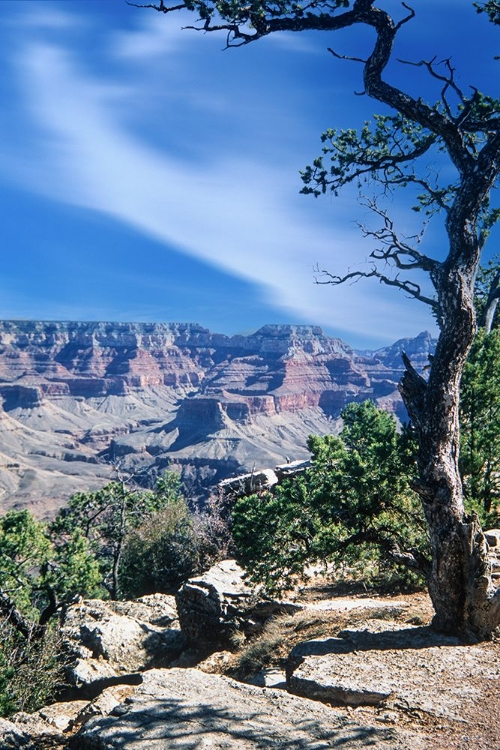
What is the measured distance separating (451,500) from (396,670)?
2423 millimetres

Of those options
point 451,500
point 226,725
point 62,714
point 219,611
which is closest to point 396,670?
point 451,500

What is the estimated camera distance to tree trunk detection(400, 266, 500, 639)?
7.79m

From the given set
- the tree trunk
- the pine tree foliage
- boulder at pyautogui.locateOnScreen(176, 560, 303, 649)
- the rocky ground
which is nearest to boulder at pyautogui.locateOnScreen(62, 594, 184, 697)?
the rocky ground

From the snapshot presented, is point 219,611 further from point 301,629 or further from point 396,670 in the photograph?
point 396,670

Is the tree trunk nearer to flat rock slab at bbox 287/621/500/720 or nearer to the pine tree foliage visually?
flat rock slab at bbox 287/621/500/720

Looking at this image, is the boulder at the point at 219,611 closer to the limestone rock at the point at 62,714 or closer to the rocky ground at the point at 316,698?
the rocky ground at the point at 316,698

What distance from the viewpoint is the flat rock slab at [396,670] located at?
6336 millimetres

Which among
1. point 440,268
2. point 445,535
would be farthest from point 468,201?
point 445,535

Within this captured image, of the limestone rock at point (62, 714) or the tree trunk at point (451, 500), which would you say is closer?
the tree trunk at point (451, 500)

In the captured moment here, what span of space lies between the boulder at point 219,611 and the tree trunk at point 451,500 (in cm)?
561

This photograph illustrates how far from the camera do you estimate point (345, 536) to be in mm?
10258

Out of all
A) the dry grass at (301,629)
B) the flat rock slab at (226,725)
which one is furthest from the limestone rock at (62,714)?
the dry grass at (301,629)

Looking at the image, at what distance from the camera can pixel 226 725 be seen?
565cm

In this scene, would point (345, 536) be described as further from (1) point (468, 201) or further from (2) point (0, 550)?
(2) point (0, 550)
